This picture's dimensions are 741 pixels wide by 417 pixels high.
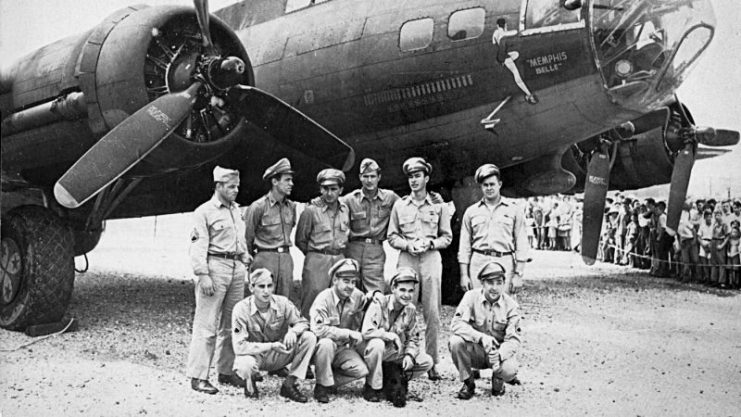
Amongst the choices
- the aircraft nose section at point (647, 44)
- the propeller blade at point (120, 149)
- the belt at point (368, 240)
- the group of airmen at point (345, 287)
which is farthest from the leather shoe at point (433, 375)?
the aircraft nose section at point (647, 44)

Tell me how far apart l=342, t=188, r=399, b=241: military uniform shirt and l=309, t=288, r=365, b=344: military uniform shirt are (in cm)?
101

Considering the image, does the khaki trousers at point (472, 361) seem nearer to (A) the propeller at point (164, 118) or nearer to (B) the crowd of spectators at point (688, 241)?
(A) the propeller at point (164, 118)

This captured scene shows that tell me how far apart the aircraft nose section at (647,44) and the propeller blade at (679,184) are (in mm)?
4594

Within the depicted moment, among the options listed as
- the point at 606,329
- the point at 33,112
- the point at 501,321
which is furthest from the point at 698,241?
the point at 33,112

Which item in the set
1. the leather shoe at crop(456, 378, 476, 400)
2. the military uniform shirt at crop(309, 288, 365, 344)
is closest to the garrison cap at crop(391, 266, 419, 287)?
the military uniform shirt at crop(309, 288, 365, 344)

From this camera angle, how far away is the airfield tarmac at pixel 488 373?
4.58m

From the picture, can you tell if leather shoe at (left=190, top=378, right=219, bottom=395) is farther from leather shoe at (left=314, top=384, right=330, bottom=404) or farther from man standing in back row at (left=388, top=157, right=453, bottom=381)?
man standing in back row at (left=388, top=157, right=453, bottom=381)

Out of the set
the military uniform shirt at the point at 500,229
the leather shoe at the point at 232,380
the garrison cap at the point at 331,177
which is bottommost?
the leather shoe at the point at 232,380

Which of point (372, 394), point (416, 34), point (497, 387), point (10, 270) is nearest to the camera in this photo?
point (372, 394)

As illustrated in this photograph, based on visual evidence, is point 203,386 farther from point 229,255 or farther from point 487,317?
point 487,317

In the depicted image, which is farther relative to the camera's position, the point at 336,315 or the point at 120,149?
the point at 120,149

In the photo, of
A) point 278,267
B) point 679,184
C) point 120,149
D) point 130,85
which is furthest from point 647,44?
point 679,184

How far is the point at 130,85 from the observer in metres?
5.86

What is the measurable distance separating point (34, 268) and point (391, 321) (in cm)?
403
